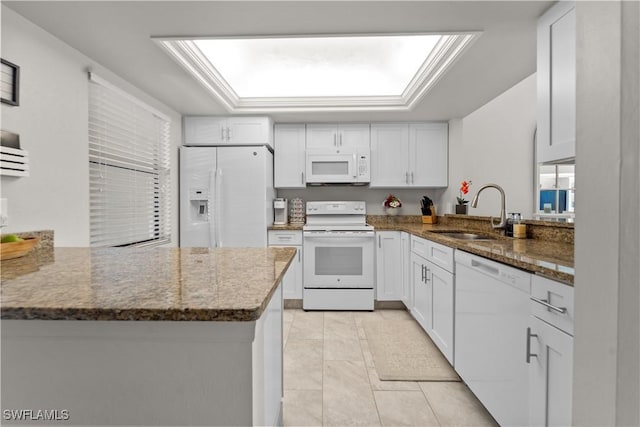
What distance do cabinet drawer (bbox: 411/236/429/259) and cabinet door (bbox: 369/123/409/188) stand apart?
36.6 inches

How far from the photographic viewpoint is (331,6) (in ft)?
5.13

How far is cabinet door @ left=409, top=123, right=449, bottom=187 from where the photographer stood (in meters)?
3.69

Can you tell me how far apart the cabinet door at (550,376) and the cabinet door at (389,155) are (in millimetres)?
2604

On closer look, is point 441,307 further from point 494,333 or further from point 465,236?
point 465,236

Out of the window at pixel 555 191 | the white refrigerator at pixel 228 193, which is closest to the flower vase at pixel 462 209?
the window at pixel 555 191

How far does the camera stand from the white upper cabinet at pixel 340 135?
12.1 feet

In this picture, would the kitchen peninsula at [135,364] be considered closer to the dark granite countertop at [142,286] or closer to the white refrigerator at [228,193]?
the dark granite countertop at [142,286]

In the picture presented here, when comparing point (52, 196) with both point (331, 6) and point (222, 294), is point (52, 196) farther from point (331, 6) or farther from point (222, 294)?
point (331, 6)

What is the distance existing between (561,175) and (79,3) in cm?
422

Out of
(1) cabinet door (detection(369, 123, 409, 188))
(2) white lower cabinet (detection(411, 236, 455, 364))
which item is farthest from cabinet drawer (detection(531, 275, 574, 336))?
(1) cabinet door (detection(369, 123, 409, 188))

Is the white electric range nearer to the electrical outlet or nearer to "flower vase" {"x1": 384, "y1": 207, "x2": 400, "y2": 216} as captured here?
"flower vase" {"x1": 384, "y1": 207, "x2": 400, "y2": 216}

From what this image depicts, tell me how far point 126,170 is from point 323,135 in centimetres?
A: 206

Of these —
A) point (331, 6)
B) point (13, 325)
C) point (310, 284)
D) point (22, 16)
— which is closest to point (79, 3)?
point (22, 16)

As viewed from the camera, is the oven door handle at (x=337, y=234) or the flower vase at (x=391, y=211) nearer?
the oven door handle at (x=337, y=234)
